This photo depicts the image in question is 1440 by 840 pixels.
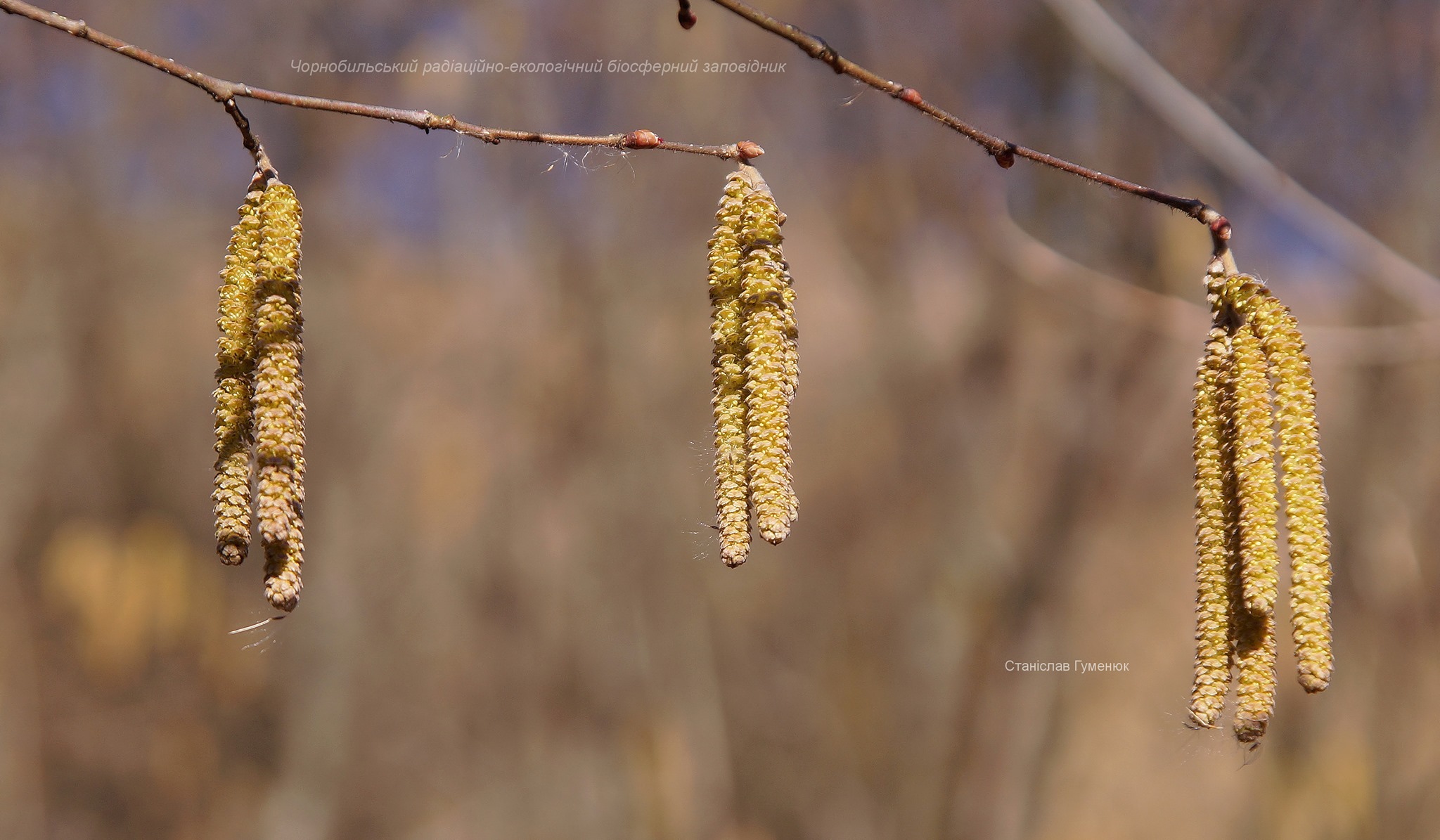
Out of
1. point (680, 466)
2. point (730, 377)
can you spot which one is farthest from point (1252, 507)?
Answer: point (680, 466)

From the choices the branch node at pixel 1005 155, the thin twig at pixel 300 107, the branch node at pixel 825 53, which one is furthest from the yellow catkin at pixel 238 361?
the branch node at pixel 1005 155

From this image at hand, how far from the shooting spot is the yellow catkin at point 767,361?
40.3 inches

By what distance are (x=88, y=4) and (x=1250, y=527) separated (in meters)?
5.23

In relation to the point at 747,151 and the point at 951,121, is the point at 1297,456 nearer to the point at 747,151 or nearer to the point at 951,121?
the point at 951,121

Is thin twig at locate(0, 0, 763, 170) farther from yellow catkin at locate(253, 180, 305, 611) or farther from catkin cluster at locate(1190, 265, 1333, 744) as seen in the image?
catkin cluster at locate(1190, 265, 1333, 744)

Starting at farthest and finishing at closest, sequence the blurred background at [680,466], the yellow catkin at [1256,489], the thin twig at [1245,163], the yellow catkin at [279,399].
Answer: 1. the blurred background at [680,466]
2. the thin twig at [1245,163]
3. the yellow catkin at [1256,489]
4. the yellow catkin at [279,399]

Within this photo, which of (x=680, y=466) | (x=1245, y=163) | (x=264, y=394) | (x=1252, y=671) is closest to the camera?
(x=264, y=394)

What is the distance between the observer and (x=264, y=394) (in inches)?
39.4

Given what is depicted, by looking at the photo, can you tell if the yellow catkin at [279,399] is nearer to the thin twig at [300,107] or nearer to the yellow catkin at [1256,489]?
the thin twig at [300,107]

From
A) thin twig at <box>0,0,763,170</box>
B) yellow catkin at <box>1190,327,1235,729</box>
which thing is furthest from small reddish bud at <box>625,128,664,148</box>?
yellow catkin at <box>1190,327,1235,729</box>

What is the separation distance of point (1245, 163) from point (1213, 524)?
184 cm

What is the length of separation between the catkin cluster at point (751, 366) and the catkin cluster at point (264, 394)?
0.44m

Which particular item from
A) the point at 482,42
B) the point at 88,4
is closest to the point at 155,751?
the point at 88,4

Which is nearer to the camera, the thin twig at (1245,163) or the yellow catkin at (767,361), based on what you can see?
the yellow catkin at (767,361)
